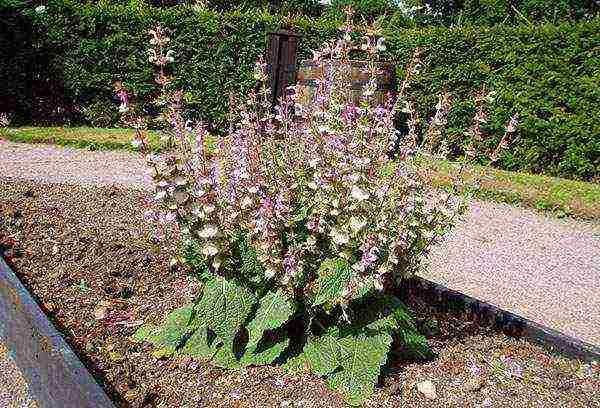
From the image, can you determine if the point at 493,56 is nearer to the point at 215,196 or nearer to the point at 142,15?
the point at 142,15

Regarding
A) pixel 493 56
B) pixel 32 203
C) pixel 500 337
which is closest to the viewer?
pixel 500 337

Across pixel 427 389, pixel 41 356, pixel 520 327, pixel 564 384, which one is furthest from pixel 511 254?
pixel 41 356

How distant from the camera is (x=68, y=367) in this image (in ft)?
7.61

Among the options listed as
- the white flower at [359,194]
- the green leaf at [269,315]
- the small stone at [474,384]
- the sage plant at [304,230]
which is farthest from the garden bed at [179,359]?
the white flower at [359,194]

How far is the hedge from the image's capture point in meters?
9.37

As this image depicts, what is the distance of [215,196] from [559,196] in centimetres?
604

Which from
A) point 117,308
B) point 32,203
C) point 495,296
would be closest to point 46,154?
point 32,203

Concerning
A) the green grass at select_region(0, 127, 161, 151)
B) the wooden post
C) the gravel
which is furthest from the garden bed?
the green grass at select_region(0, 127, 161, 151)

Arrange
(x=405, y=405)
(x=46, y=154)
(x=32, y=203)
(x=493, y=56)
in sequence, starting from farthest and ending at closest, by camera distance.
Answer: (x=493, y=56) < (x=46, y=154) < (x=32, y=203) < (x=405, y=405)

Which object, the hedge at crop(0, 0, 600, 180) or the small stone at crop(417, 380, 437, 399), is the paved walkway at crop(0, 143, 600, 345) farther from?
the hedge at crop(0, 0, 600, 180)

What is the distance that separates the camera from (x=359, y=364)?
2.64 meters

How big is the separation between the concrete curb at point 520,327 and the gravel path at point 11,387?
208cm

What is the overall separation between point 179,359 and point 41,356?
1.90 ft

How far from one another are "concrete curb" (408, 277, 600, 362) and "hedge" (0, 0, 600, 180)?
653 cm
